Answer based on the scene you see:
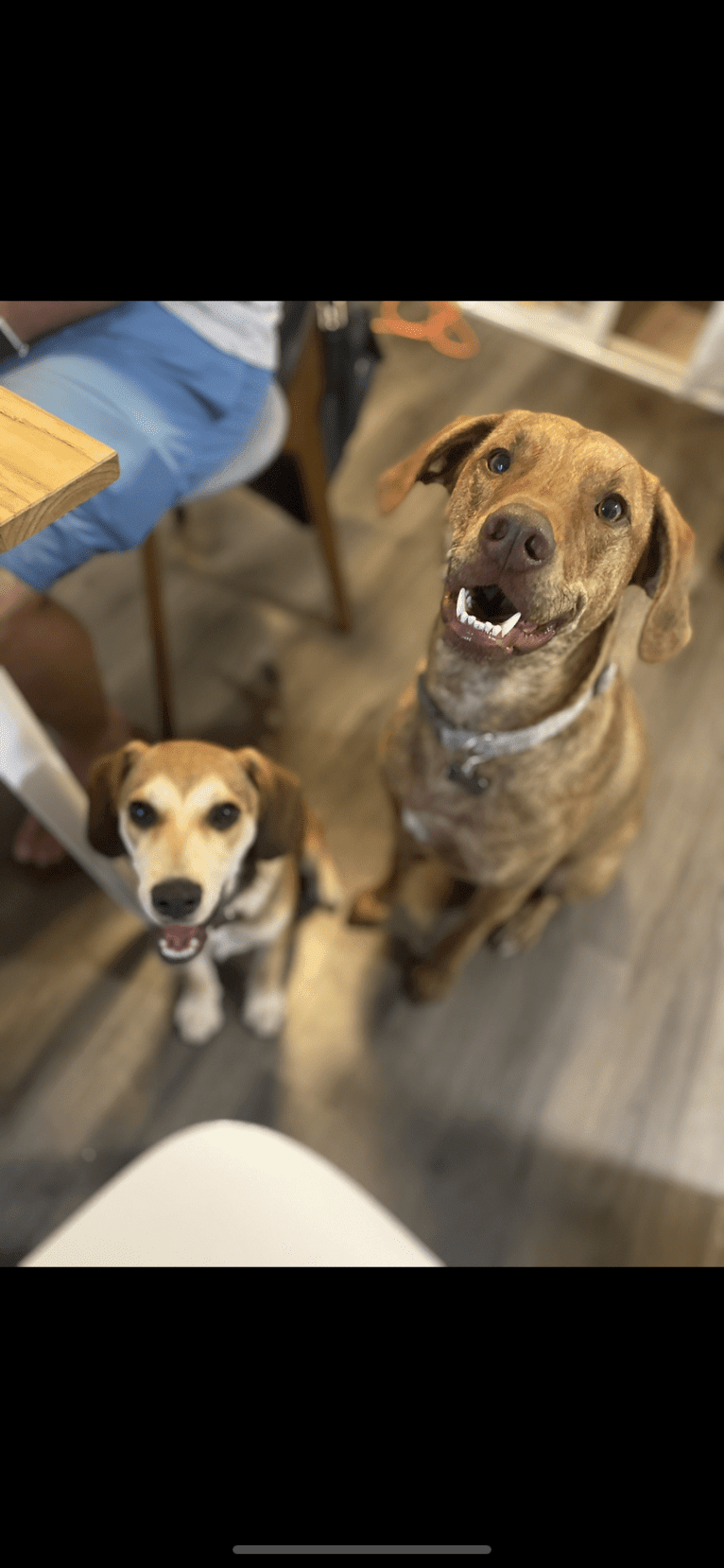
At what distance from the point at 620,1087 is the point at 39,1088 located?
4.28 ft

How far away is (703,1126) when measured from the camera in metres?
1.89

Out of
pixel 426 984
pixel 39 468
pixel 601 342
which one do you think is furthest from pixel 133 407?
pixel 601 342

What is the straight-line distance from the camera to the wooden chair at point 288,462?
1.67 meters

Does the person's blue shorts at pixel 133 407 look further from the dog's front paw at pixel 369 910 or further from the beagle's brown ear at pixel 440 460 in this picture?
the dog's front paw at pixel 369 910

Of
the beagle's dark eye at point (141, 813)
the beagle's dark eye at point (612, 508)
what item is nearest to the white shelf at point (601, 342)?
the beagle's dark eye at point (612, 508)

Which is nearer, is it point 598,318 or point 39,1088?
point 39,1088

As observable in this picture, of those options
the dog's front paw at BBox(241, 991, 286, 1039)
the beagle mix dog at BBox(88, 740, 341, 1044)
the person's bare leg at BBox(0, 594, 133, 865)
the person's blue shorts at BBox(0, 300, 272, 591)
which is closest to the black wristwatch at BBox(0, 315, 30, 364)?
the person's blue shorts at BBox(0, 300, 272, 591)

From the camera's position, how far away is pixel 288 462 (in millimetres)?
2045

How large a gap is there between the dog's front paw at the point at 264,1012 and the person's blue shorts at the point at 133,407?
991 mm

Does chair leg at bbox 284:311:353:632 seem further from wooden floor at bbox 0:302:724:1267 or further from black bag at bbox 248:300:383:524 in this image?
wooden floor at bbox 0:302:724:1267

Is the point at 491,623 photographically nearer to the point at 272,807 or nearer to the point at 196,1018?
the point at 272,807

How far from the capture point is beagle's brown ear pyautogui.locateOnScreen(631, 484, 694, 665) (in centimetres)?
92

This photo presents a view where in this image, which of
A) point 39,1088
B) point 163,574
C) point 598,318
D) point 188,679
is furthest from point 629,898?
point 598,318
